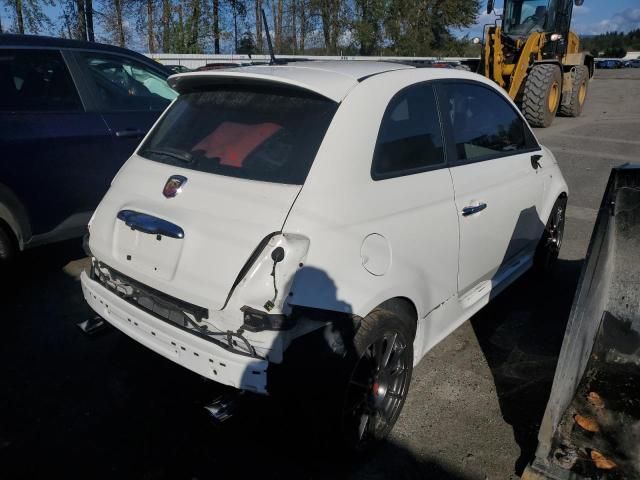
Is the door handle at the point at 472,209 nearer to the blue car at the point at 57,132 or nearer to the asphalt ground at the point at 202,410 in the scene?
the asphalt ground at the point at 202,410

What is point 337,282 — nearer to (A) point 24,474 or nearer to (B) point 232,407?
(B) point 232,407

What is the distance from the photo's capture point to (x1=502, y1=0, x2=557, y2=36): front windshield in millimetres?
13195

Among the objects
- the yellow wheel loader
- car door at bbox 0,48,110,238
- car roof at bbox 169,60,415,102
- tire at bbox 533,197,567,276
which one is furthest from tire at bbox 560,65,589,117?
car door at bbox 0,48,110,238

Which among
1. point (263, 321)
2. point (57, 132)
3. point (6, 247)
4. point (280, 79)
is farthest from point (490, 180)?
point (6, 247)

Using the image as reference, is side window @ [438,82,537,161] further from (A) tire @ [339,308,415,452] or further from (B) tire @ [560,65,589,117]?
(B) tire @ [560,65,589,117]

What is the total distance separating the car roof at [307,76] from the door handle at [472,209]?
2.84 feet

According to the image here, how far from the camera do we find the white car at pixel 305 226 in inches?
89.3

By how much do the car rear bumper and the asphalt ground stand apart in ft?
0.89

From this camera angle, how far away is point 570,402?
2.85m

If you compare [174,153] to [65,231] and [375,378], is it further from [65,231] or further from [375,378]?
[65,231]

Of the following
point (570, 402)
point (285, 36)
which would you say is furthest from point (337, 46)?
point (570, 402)

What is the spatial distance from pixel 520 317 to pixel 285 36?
76.2 ft

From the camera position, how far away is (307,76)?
9.02 feet

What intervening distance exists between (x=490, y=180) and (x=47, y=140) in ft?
10.7
